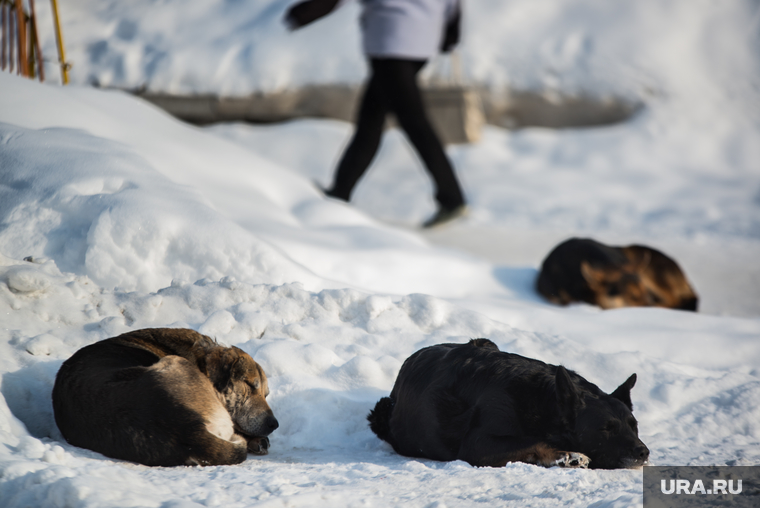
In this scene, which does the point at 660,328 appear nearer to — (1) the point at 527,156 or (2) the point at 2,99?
(2) the point at 2,99

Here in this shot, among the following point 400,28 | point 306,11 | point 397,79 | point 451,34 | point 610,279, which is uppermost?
point 306,11

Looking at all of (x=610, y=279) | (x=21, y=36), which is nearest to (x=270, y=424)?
(x=610, y=279)

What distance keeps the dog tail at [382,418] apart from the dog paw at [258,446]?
0.44 m

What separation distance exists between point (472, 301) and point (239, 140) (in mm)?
6087

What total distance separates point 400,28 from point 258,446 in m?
4.17

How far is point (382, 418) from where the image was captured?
2.63 meters

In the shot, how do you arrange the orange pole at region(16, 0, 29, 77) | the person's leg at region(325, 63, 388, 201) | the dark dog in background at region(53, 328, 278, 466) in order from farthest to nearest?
the person's leg at region(325, 63, 388, 201), the orange pole at region(16, 0, 29, 77), the dark dog in background at region(53, 328, 278, 466)

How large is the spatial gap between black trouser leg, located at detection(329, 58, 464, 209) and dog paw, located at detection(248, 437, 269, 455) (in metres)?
3.66

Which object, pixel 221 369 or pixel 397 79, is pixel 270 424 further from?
pixel 397 79

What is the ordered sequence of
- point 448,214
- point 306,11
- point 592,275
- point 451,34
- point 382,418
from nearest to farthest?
point 382,418, point 592,275, point 306,11, point 448,214, point 451,34

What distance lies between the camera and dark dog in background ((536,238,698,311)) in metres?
4.76

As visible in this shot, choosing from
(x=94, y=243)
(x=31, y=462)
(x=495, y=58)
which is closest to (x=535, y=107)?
(x=495, y=58)

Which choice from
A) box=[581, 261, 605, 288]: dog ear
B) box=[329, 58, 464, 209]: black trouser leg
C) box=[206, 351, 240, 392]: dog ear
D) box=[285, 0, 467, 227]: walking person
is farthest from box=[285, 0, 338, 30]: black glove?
box=[206, 351, 240, 392]: dog ear

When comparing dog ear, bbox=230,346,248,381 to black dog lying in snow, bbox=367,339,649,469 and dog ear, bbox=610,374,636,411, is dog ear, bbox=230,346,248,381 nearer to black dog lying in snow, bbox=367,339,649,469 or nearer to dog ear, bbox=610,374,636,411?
black dog lying in snow, bbox=367,339,649,469
